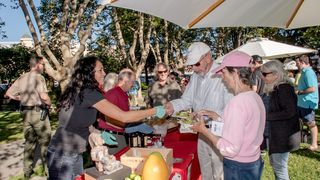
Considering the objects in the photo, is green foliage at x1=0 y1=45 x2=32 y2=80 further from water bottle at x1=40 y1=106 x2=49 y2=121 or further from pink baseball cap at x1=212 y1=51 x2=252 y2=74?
pink baseball cap at x1=212 y1=51 x2=252 y2=74

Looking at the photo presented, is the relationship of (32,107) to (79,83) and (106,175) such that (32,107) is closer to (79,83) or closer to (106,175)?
(79,83)

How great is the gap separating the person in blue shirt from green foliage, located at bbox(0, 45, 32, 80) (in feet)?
106

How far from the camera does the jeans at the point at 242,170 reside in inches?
110

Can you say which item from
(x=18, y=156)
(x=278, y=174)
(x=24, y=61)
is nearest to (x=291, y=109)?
(x=278, y=174)

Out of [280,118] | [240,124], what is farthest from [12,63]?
[240,124]

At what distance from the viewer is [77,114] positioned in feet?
10.2

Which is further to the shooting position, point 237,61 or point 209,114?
point 209,114

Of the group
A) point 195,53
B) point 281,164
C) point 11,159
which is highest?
point 195,53

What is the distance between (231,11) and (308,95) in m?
4.53

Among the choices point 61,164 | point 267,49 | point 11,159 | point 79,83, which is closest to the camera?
point 79,83

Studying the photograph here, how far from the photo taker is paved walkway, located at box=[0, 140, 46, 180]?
6.20 metres

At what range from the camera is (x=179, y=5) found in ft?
9.88

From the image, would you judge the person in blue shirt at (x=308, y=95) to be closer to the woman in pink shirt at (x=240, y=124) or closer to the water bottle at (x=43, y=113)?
the woman in pink shirt at (x=240, y=124)

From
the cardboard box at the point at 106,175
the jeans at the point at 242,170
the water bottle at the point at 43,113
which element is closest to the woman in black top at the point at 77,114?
the cardboard box at the point at 106,175
